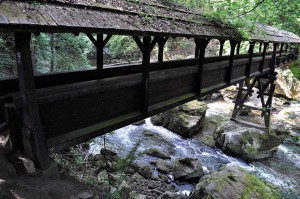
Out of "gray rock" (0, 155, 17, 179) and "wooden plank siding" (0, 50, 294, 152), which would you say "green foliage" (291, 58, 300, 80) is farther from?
"gray rock" (0, 155, 17, 179)

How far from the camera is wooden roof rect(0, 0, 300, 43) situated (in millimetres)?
2273

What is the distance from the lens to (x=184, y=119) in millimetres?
12148

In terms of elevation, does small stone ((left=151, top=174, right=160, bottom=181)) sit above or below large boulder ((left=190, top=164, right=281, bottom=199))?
below

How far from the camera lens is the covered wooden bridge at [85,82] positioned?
2604 millimetres

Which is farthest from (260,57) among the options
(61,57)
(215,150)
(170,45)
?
(170,45)

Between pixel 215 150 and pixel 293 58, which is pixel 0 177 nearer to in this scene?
pixel 215 150

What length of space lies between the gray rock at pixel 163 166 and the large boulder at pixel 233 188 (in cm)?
260

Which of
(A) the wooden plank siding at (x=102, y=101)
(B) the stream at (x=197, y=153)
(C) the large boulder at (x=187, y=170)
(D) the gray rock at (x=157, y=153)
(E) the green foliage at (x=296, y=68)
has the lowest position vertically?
(B) the stream at (x=197, y=153)

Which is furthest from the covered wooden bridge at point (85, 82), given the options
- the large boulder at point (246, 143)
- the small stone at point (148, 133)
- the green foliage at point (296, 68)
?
the green foliage at point (296, 68)

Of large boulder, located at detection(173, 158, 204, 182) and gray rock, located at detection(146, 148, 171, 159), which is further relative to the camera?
gray rock, located at detection(146, 148, 171, 159)

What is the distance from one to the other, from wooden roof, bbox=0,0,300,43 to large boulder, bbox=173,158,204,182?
15.6 ft

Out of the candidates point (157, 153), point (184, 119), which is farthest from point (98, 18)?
point (184, 119)

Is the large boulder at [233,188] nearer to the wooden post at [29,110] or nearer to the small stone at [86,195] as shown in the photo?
the small stone at [86,195]

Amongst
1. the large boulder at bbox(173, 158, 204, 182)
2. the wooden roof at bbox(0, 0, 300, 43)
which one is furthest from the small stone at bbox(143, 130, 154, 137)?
the wooden roof at bbox(0, 0, 300, 43)
